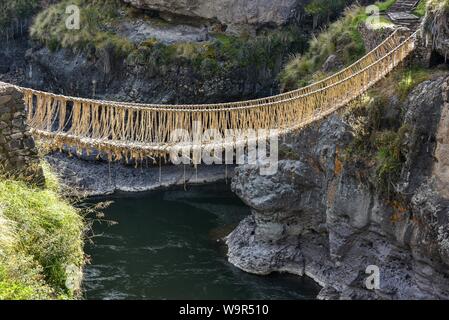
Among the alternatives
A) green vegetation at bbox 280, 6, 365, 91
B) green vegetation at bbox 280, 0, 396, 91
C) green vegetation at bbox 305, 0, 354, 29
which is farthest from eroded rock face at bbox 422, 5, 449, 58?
green vegetation at bbox 305, 0, 354, 29

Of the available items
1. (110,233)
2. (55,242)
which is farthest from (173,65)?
(55,242)

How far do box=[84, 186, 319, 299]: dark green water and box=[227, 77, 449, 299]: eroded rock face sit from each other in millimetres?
624

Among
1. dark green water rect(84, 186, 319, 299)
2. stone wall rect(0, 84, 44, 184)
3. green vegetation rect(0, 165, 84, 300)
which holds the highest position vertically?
stone wall rect(0, 84, 44, 184)

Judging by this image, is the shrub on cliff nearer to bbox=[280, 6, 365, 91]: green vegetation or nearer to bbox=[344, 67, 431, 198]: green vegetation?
bbox=[344, 67, 431, 198]: green vegetation

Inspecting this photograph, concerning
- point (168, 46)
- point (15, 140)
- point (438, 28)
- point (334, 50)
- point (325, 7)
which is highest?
point (325, 7)

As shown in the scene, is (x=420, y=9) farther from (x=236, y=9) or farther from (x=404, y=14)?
(x=236, y=9)

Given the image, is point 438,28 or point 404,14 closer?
point 438,28

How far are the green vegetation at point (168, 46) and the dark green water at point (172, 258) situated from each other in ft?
18.2

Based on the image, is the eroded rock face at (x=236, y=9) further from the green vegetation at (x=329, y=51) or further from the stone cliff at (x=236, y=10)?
the green vegetation at (x=329, y=51)

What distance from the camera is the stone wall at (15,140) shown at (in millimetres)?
8156

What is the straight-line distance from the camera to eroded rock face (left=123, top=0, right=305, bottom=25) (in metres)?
22.8

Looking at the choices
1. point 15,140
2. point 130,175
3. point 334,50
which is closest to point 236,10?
point 334,50

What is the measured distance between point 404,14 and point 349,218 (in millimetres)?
5849

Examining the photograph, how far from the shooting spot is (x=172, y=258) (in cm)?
1534
